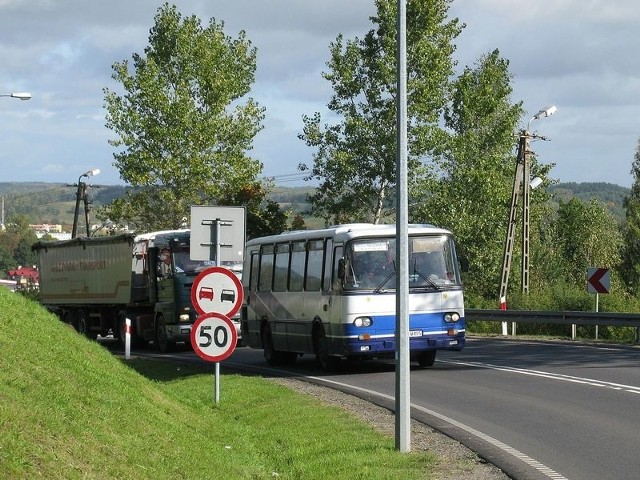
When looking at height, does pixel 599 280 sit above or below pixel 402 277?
above

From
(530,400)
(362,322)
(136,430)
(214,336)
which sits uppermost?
(362,322)

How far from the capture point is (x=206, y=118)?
Result: 201 feet

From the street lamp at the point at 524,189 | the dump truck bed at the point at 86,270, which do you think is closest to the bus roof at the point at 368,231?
the dump truck bed at the point at 86,270

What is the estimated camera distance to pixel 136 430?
35.1 feet

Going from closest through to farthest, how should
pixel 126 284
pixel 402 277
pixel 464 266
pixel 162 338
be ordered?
Result: pixel 402 277
pixel 464 266
pixel 162 338
pixel 126 284

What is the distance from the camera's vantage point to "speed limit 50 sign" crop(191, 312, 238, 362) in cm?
1702

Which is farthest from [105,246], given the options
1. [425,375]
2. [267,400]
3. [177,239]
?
[267,400]

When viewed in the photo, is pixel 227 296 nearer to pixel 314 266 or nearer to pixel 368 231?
pixel 368 231

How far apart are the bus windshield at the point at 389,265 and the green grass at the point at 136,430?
5693mm

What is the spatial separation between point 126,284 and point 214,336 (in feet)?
70.3

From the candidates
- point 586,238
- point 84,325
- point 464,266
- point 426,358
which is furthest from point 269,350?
point 586,238

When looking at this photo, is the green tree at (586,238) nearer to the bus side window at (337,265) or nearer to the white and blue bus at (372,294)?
the white and blue bus at (372,294)

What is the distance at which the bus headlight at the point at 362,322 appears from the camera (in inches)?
Answer: 912

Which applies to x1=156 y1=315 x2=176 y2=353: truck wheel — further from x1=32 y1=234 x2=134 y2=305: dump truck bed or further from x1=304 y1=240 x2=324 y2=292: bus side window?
x1=304 y1=240 x2=324 y2=292: bus side window
